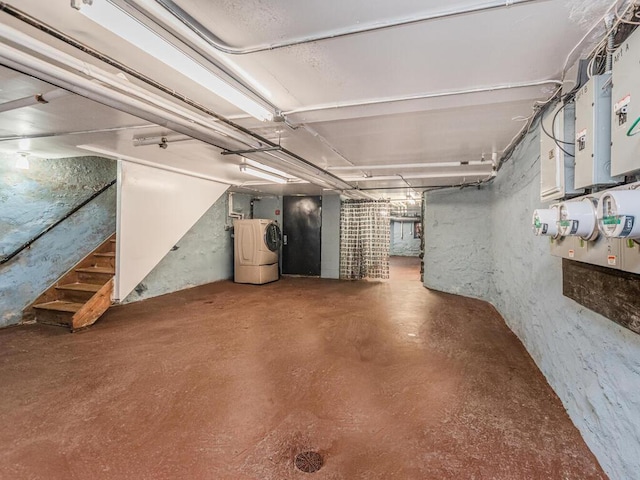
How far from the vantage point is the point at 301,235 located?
7086 millimetres

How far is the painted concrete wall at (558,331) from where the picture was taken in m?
1.29

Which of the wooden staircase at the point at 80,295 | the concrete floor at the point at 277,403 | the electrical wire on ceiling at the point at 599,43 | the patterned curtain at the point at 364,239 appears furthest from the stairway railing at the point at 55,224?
the electrical wire on ceiling at the point at 599,43

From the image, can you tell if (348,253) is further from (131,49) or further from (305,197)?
(131,49)

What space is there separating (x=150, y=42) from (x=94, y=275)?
3785mm

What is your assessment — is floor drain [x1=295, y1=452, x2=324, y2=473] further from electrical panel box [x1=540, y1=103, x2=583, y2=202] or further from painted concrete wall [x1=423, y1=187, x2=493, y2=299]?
painted concrete wall [x1=423, y1=187, x2=493, y2=299]

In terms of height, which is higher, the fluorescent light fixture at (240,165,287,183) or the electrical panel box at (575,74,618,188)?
the fluorescent light fixture at (240,165,287,183)

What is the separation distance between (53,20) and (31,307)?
372 cm

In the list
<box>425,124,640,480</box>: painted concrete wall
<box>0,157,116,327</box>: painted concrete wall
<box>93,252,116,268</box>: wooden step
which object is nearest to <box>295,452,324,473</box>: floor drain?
<box>425,124,640,480</box>: painted concrete wall

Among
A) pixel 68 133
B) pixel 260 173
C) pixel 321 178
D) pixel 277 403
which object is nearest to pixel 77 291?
pixel 68 133

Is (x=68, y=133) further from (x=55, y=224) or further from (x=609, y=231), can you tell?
(x=609, y=231)

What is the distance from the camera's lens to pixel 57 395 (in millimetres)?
2037

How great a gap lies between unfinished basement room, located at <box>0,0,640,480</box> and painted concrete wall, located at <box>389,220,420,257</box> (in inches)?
315

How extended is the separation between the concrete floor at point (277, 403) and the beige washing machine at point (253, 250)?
8.64 ft

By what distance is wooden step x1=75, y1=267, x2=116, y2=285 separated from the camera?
390cm
